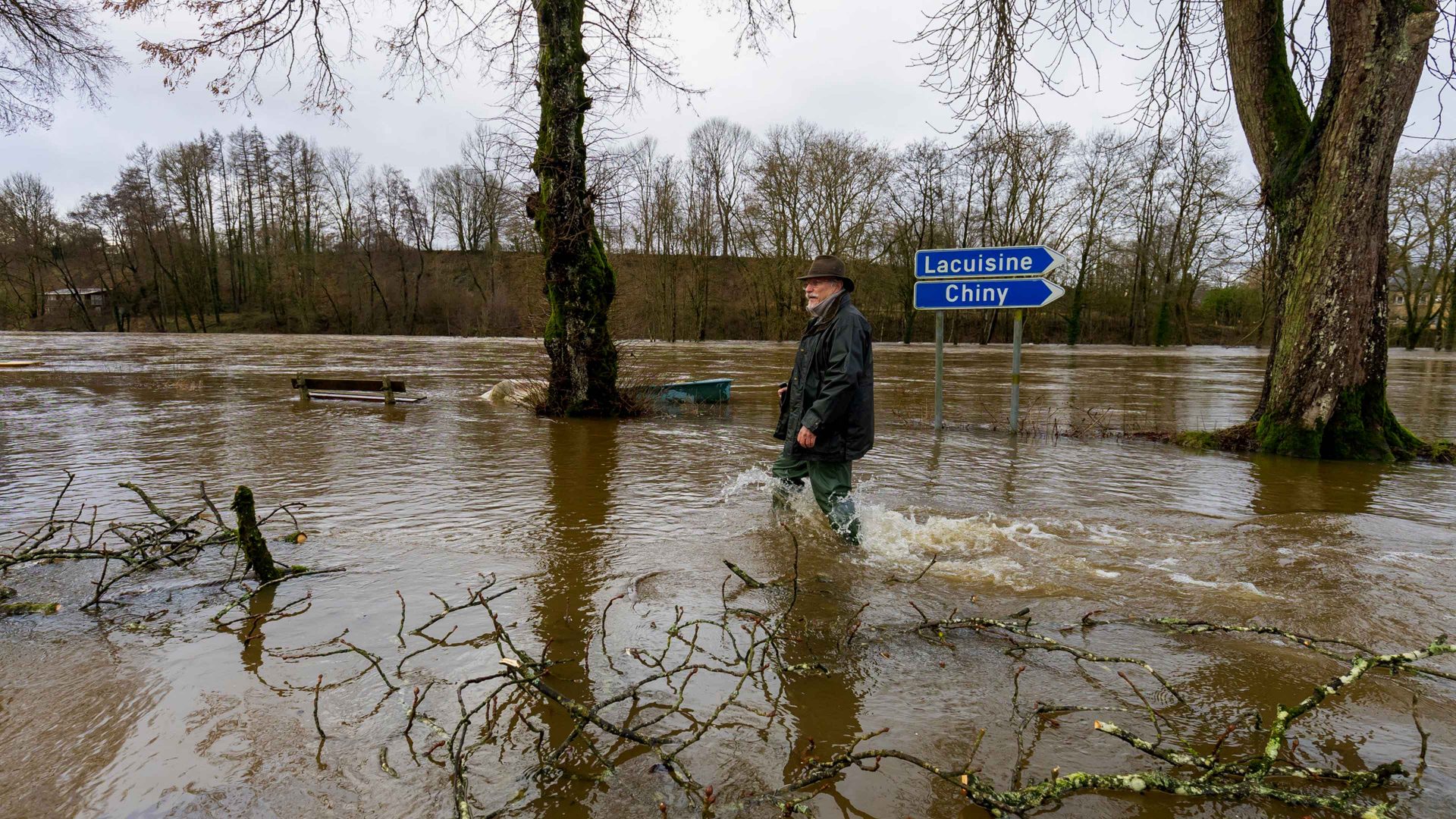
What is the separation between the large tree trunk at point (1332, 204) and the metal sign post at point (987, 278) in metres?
2.36

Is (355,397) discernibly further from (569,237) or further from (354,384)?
(569,237)

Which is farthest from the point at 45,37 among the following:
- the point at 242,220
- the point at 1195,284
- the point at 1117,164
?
the point at 242,220

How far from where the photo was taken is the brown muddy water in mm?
2473

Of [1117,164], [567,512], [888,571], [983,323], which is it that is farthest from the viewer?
[983,323]

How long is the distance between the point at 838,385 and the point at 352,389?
438 inches

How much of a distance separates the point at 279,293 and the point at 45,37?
57.5 meters

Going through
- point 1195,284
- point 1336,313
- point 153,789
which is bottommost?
point 153,789

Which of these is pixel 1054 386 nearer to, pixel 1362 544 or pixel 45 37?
pixel 1362 544

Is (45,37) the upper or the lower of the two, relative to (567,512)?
upper

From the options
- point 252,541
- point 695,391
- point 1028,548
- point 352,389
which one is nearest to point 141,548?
point 252,541

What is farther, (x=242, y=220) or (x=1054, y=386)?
(x=242, y=220)

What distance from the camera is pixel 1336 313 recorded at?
7.68m

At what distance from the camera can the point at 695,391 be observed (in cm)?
1310

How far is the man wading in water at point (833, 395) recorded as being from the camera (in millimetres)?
4777
